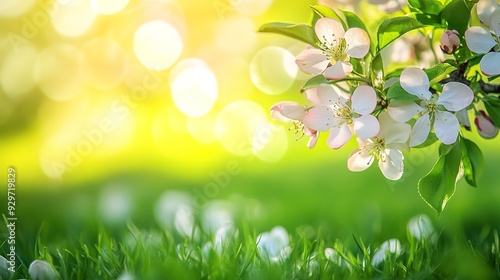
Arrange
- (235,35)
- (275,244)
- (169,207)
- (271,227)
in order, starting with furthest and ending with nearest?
(235,35) < (169,207) < (271,227) < (275,244)

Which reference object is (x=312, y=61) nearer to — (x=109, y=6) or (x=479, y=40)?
(x=479, y=40)

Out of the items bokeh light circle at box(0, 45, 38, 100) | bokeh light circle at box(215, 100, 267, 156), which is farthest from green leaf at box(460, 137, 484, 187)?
bokeh light circle at box(0, 45, 38, 100)

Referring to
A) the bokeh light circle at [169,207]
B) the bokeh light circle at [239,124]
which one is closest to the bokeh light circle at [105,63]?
the bokeh light circle at [239,124]

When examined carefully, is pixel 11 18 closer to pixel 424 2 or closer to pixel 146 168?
pixel 146 168

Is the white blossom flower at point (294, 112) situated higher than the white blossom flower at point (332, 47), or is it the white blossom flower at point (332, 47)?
the white blossom flower at point (332, 47)

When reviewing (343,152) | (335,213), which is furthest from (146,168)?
(335,213)

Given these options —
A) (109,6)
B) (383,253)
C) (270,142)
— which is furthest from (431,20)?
(109,6)

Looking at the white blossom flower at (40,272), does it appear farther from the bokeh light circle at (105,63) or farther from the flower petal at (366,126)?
the bokeh light circle at (105,63)
